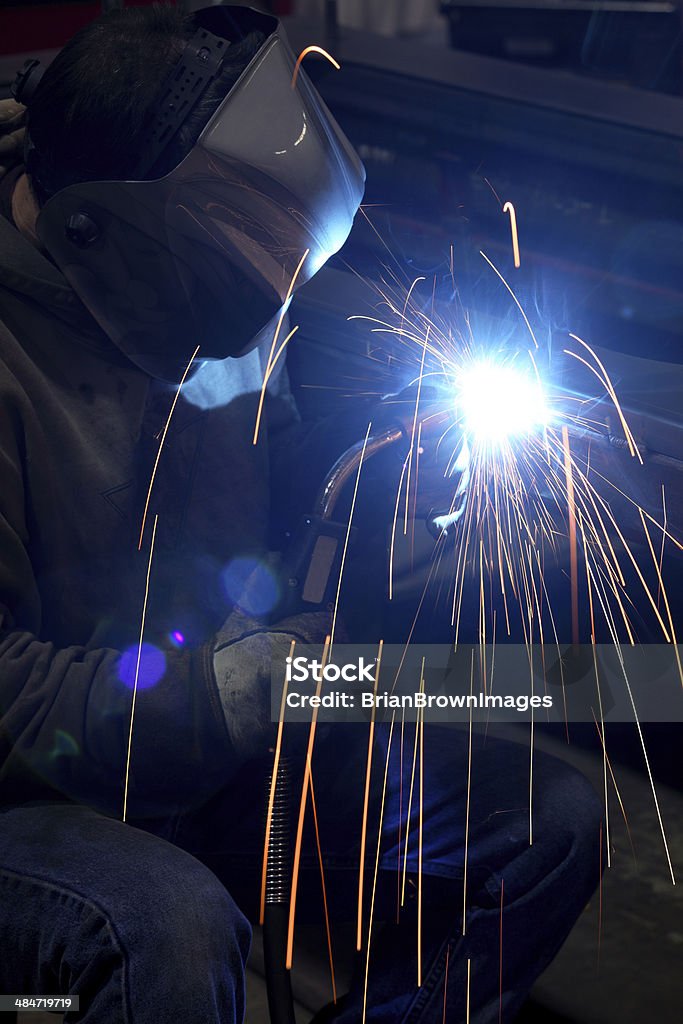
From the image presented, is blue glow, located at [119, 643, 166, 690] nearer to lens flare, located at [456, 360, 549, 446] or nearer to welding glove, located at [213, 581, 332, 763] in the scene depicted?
welding glove, located at [213, 581, 332, 763]

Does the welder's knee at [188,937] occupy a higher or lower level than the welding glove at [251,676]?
lower

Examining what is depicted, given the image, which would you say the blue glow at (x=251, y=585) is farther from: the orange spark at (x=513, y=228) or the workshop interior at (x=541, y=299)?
the orange spark at (x=513, y=228)

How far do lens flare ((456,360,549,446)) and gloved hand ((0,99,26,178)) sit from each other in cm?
61

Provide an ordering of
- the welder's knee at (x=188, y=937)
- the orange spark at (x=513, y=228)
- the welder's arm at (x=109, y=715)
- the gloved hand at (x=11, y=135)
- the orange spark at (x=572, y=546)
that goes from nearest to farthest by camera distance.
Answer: the welder's knee at (x=188, y=937)
the welder's arm at (x=109, y=715)
the gloved hand at (x=11, y=135)
the orange spark at (x=572, y=546)
the orange spark at (x=513, y=228)

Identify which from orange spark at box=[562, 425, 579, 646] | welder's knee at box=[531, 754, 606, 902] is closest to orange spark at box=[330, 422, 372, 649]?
orange spark at box=[562, 425, 579, 646]

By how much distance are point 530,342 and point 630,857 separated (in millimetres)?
857

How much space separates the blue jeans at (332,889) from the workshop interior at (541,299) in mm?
216

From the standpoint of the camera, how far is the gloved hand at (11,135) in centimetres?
118

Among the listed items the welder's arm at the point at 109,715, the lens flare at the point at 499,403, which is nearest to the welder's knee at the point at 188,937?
the welder's arm at the point at 109,715

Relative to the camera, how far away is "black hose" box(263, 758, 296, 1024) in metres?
1.12

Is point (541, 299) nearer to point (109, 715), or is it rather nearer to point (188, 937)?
point (109, 715)

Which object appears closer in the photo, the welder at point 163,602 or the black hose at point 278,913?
the welder at point 163,602

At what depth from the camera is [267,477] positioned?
1481 millimetres

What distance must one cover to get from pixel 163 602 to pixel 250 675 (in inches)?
10.4
